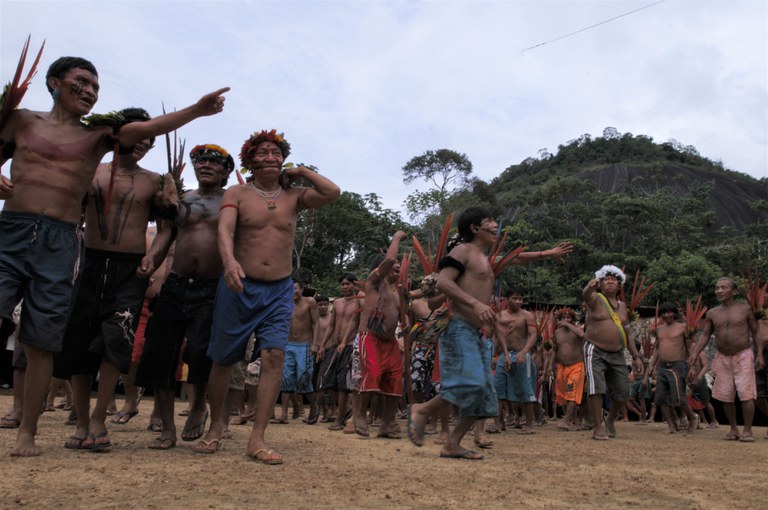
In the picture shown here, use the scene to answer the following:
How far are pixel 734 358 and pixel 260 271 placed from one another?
6658 millimetres

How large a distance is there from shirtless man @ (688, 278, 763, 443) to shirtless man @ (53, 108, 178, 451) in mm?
7106

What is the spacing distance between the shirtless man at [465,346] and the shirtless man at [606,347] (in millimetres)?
→ 3195

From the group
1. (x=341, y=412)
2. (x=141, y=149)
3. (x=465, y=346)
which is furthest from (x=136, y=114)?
(x=341, y=412)

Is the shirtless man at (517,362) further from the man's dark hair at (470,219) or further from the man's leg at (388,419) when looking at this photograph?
the man's dark hair at (470,219)

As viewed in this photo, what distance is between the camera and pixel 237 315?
4469 millimetres

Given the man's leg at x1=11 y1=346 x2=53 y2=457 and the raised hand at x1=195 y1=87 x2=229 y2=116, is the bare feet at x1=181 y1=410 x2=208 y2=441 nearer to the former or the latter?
the man's leg at x1=11 y1=346 x2=53 y2=457

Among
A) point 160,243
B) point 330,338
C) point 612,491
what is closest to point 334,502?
point 612,491

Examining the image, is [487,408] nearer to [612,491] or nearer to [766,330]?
[612,491]

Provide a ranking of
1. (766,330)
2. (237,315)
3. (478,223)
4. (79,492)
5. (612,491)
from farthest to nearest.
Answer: (766,330), (478,223), (237,315), (612,491), (79,492)

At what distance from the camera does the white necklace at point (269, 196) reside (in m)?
4.66

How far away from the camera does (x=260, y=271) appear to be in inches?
177

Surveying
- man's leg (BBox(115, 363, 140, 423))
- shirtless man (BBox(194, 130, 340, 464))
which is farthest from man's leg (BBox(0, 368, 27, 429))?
shirtless man (BBox(194, 130, 340, 464))

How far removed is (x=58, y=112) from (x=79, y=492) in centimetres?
230

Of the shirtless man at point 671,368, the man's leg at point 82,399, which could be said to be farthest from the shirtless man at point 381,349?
the shirtless man at point 671,368
